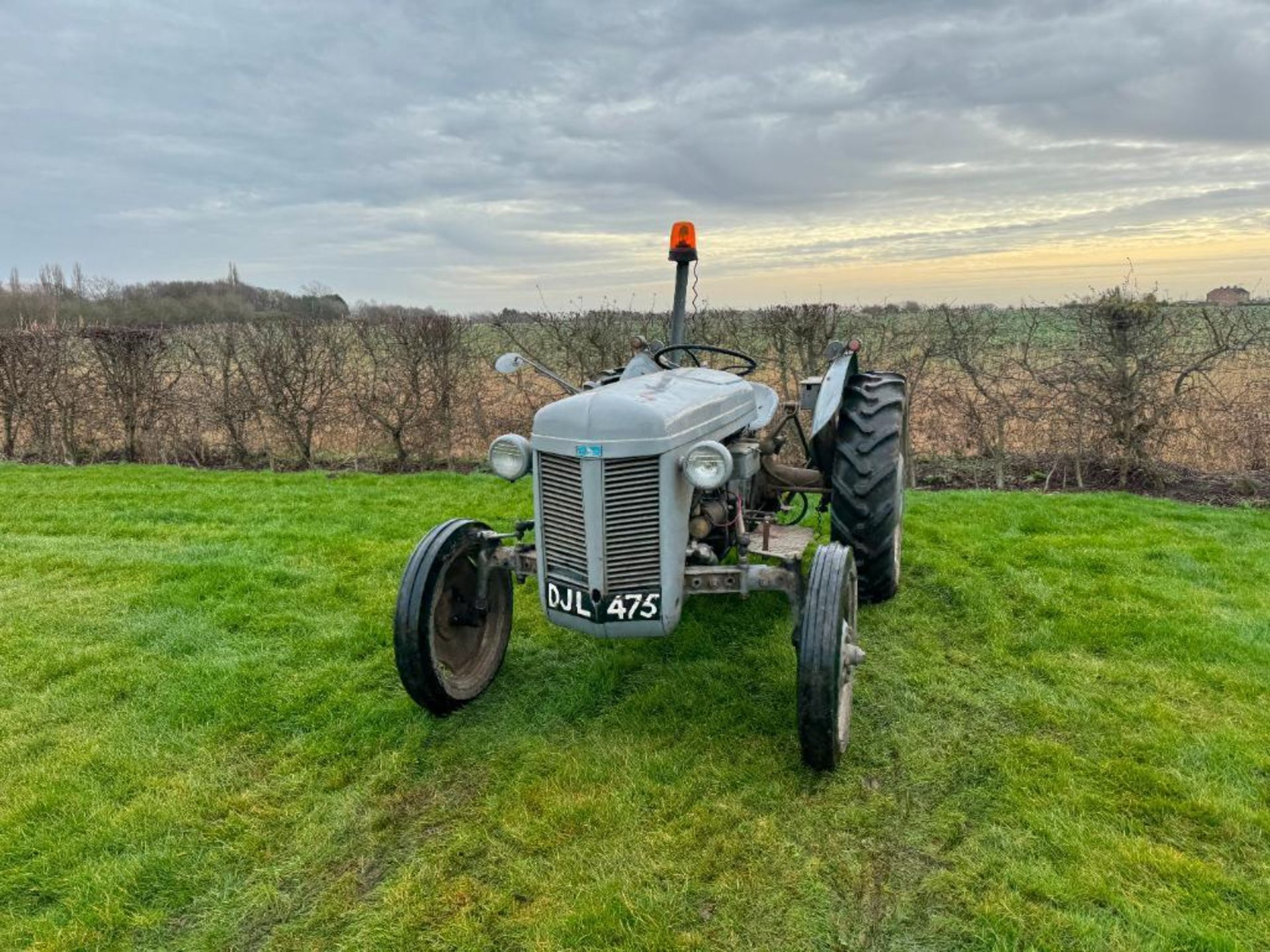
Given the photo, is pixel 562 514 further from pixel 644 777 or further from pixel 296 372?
pixel 296 372

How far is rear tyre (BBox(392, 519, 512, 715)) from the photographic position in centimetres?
323

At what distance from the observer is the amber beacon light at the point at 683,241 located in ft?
14.3

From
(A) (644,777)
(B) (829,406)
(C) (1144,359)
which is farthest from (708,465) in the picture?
(C) (1144,359)

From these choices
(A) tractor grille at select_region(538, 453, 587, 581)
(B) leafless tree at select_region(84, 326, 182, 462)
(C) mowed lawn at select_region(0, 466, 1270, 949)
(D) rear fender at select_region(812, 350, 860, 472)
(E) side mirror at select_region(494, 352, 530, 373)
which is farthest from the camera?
(B) leafless tree at select_region(84, 326, 182, 462)

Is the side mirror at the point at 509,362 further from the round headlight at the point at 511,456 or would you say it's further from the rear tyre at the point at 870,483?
the rear tyre at the point at 870,483

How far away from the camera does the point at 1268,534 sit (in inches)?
241

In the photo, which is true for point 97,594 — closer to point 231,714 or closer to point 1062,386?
point 231,714

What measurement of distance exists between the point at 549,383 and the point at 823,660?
7.95m

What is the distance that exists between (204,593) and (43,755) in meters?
1.89

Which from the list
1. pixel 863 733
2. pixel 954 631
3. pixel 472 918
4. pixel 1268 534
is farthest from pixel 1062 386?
pixel 472 918

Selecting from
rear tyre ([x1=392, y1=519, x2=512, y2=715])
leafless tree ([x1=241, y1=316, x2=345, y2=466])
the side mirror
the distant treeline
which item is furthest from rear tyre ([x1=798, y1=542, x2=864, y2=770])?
leafless tree ([x1=241, y1=316, x2=345, y2=466])

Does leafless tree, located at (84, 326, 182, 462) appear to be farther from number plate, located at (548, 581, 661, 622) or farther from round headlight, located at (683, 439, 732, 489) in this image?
round headlight, located at (683, 439, 732, 489)

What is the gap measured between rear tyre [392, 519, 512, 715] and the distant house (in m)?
7.68

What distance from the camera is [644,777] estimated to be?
9.91 feet
